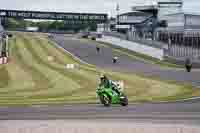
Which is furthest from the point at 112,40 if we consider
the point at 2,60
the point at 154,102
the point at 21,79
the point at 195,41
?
the point at 154,102

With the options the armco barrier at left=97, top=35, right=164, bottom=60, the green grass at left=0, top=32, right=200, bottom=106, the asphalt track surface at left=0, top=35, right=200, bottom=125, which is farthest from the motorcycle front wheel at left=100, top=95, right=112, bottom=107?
the armco barrier at left=97, top=35, right=164, bottom=60

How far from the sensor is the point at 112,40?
11544 cm

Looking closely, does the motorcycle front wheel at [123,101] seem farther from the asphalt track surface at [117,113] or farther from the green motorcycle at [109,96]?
the asphalt track surface at [117,113]

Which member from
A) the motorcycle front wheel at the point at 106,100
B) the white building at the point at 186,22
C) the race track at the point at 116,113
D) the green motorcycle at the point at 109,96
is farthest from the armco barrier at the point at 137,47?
the race track at the point at 116,113

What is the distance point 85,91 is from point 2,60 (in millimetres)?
29076

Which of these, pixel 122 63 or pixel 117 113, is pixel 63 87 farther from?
pixel 122 63

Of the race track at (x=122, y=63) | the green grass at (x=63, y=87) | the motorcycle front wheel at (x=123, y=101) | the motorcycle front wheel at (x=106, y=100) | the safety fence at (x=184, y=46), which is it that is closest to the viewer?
the motorcycle front wheel at (x=106, y=100)

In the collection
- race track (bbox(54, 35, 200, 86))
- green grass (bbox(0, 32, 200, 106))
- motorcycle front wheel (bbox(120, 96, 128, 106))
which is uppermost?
motorcycle front wheel (bbox(120, 96, 128, 106))

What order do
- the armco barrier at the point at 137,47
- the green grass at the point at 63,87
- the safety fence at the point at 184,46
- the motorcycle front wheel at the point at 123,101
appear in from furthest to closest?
the armco barrier at the point at 137,47, the safety fence at the point at 184,46, the green grass at the point at 63,87, the motorcycle front wheel at the point at 123,101

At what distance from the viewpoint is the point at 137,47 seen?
3671 inches

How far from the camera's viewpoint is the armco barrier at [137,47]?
3173 inches

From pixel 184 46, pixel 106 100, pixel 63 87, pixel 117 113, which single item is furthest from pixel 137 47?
pixel 117 113

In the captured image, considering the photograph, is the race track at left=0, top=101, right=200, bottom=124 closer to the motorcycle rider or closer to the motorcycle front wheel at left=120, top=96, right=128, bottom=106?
the motorcycle front wheel at left=120, top=96, right=128, bottom=106

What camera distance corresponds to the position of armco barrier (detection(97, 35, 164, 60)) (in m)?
80.6
